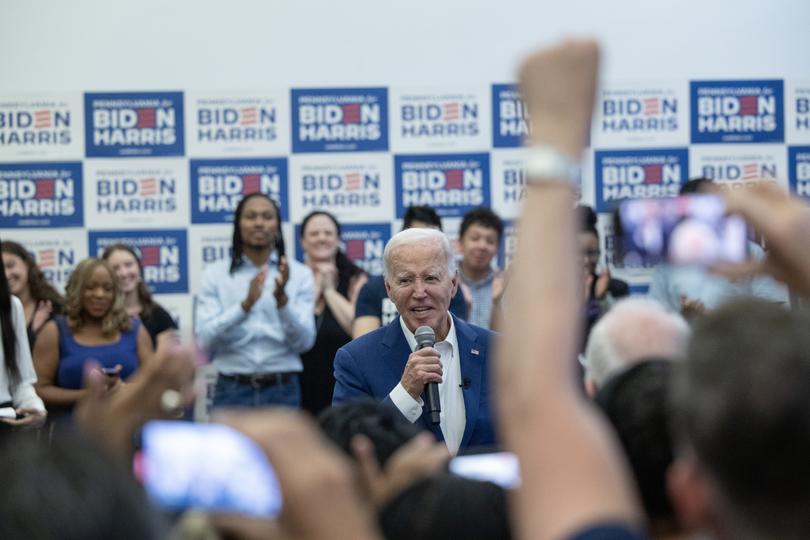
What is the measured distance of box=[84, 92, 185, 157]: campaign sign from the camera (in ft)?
24.9

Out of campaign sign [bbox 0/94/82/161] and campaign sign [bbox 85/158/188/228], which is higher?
campaign sign [bbox 0/94/82/161]

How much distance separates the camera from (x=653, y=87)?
7.74 meters

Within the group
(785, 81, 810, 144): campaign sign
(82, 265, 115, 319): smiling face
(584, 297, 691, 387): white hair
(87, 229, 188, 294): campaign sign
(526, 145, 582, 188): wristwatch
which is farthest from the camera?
(785, 81, 810, 144): campaign sign

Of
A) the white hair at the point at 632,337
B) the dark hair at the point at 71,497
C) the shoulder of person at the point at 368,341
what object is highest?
the white hair at the point at 632,337

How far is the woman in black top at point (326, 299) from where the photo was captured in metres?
6.50

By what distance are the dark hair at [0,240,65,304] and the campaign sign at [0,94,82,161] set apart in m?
1.05

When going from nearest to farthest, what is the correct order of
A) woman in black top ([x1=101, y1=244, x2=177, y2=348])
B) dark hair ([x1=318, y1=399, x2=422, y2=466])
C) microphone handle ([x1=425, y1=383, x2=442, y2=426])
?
dark hair ([x1=318, y1=399, x2=422, y2=466]) → microphone handle ([x1=425, y1=383, x2=442, y2=426]) → woman in black top ([x1=101, y1=244, x2=177, y2=348])

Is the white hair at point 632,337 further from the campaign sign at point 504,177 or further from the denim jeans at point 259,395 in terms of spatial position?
the campaign sign at point 504,177

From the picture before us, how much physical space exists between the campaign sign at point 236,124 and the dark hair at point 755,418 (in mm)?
6568

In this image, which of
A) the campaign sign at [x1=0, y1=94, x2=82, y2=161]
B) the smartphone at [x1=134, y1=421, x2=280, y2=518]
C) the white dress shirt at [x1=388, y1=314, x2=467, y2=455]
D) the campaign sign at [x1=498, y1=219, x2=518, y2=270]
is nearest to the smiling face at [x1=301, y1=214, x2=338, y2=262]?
the campaign sign at [x1=498, y1=219, x2=518, y2=270]

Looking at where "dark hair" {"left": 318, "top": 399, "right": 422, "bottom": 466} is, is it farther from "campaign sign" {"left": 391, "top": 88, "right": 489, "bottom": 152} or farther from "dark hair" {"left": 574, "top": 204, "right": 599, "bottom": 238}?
"campaign sign" {"left": 391, "top": 88, "right": 489, "bottom": 152}

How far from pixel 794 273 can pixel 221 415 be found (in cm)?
70

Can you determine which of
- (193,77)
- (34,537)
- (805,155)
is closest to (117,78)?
(193,77)

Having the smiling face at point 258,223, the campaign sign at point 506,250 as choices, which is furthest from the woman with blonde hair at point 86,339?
the campaign sign at point 506,250
